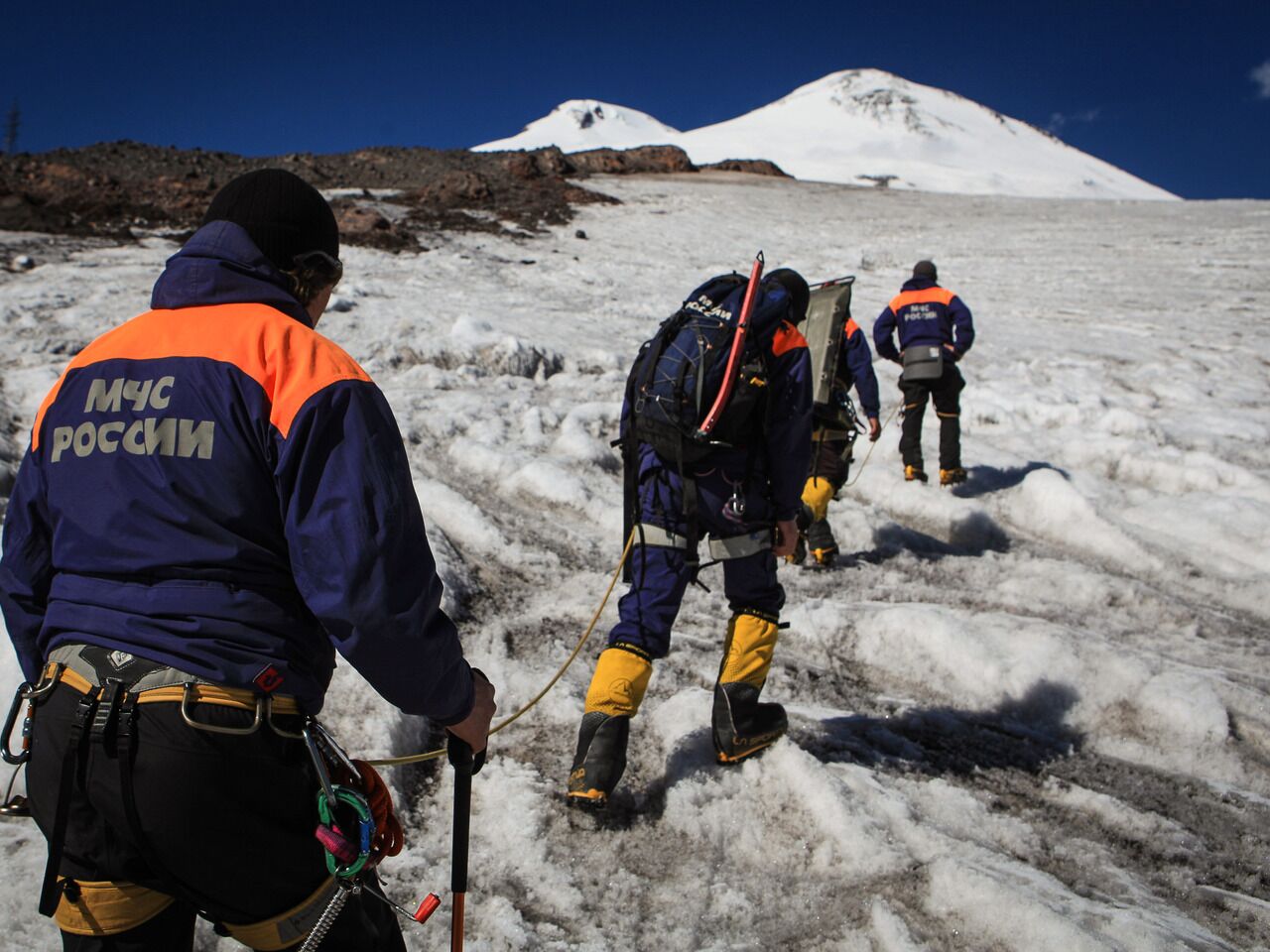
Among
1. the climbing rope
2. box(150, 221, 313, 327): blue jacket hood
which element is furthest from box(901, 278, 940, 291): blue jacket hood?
box(150, 221, 313, 327): blue jacket hood

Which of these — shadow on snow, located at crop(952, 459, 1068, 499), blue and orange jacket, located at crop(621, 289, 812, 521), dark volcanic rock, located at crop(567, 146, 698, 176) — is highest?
dark volcanic rock, located at crop(567, 146, 698, 176)

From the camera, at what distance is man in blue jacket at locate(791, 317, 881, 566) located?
5.66 m

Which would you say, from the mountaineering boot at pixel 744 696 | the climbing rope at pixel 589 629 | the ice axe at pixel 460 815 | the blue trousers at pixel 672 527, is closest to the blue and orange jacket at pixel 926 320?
the climbing rope at pixel 589 629

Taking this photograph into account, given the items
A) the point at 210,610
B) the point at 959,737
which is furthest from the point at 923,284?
the point at 210,610

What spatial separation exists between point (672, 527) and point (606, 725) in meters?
0.79

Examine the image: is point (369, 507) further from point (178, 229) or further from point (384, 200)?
point (384, 200)

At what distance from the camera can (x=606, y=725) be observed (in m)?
2.97

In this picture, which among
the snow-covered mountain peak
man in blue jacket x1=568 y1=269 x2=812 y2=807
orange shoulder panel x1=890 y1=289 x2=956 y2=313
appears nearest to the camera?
man in blue jacket x1=568 y1=269 x2=812 y2=807

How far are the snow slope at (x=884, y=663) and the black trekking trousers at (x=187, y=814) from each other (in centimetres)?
103

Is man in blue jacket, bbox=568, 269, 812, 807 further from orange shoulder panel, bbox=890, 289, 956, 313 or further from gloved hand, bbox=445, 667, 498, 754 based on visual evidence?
orange shoulder panel, bbox=890, 289, 956, 313

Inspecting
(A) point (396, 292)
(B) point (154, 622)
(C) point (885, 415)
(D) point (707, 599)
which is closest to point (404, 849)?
(B) point (154, 622)

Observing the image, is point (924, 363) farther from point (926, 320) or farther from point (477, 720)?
point (477, 720)

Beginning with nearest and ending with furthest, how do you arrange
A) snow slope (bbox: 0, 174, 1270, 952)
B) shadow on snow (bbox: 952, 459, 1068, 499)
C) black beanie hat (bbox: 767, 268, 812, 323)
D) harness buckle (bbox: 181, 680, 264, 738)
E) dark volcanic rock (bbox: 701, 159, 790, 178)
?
harness buckle (bbox: 181, 680, 264, 738), snow slope (bbox: 0, 174, 1270, 952), black beanie hat (bbox: 767, 268, 812, 323), shadow on snow (bbox: 952, 459, 1068, 499), dark volcanic rock (bbox: 701, 159, 790, 178)

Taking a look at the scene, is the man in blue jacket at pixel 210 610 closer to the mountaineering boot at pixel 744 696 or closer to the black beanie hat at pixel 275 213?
the black beanie hat at pixel 275 213
